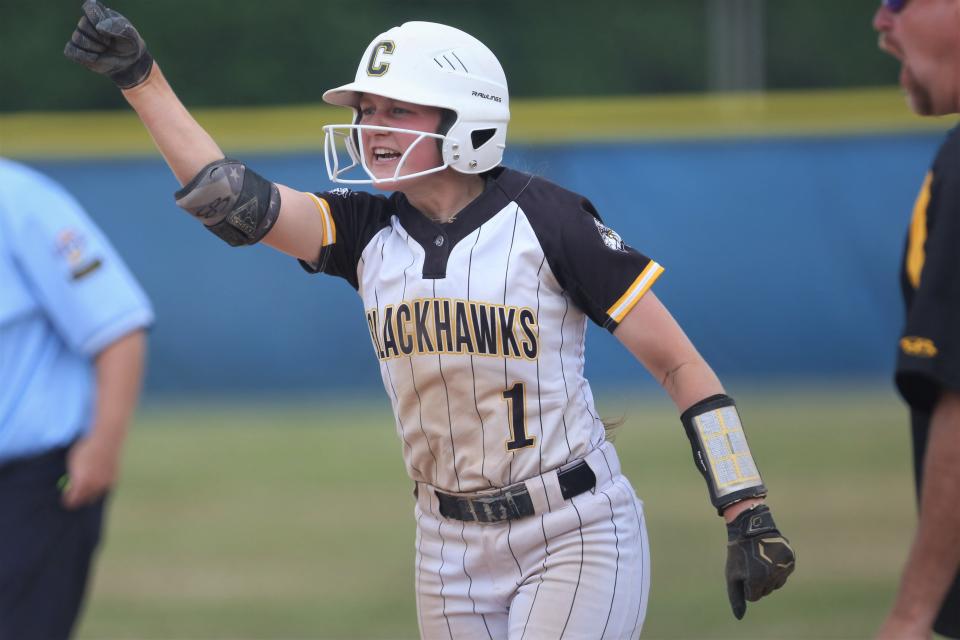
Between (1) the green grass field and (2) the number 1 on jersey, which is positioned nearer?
(2) the number 1 on jersey

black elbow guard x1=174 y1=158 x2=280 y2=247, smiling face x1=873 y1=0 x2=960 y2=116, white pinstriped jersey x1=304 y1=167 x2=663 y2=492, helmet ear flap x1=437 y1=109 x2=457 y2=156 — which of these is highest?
smiling face x1=873 y1=0 x2=960 y2=116

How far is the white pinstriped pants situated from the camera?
11.5 ft

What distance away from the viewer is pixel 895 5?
324 cm

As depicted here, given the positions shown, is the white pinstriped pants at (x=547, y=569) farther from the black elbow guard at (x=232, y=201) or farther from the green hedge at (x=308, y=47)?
the green hedge at (x=308, y=47)

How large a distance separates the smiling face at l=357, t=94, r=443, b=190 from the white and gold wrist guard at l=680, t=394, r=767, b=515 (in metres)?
0.90

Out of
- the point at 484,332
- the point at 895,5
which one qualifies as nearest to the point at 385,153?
the point at 484,332

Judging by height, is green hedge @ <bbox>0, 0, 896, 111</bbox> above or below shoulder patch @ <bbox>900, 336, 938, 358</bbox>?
below

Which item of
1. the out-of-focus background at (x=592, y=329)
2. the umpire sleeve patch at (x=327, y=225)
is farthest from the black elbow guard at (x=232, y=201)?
the out-of-focus background at (x=592, y=329)

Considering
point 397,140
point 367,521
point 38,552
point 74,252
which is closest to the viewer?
point 397,140

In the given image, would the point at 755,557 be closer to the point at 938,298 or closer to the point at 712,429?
the point at 712,429

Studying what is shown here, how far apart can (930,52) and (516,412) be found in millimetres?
1264

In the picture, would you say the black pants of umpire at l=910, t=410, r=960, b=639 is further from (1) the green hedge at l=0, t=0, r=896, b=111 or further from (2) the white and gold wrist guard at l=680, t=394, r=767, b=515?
(1) the green hedge at l=0, t=0, r=896, b=111

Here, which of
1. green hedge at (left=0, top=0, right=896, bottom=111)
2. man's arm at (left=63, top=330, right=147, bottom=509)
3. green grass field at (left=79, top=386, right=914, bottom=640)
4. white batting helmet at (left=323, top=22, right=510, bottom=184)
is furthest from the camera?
green hedge at (left=0, top=0, right=896, bottom=111)

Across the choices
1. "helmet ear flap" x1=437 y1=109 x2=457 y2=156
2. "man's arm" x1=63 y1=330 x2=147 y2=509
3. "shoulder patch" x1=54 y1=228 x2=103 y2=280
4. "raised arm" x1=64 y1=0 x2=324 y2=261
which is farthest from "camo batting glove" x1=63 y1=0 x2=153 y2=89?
"man's arm" x1=63 y1=330 x2=147 y2=509
